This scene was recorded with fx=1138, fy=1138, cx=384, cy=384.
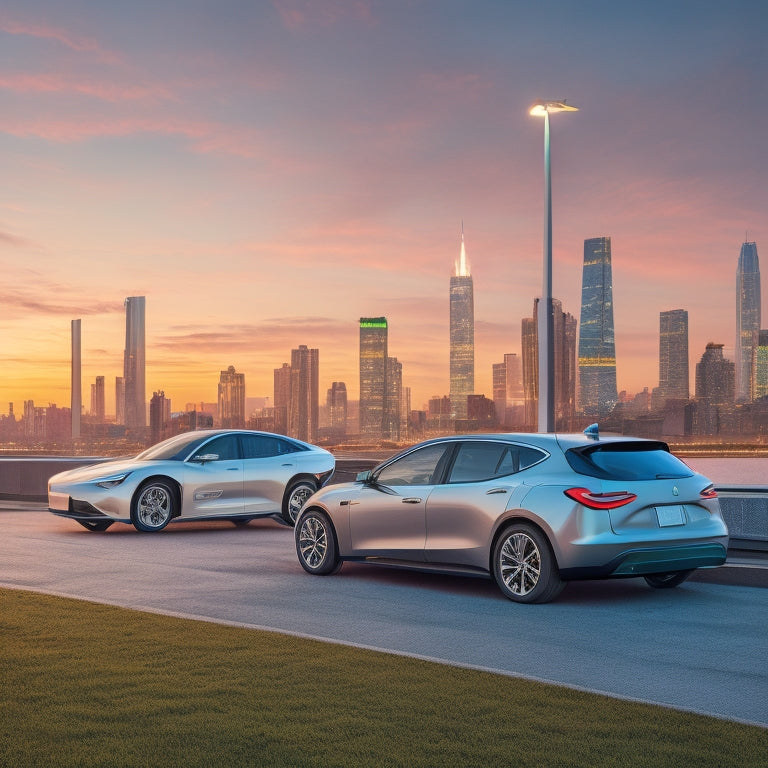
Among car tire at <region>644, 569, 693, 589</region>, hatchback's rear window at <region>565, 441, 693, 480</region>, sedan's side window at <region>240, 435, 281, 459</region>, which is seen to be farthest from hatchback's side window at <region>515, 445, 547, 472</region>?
sedan's side window at <region>240, 435, 281, 459</region>

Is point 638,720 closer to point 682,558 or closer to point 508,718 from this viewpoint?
point 508,718

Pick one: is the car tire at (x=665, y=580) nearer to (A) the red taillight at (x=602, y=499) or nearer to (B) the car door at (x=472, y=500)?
(A) the red taillight at (x=602, y=499)

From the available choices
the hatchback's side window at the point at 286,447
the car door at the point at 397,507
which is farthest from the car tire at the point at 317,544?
the hatchback's side window at the point at 286,447

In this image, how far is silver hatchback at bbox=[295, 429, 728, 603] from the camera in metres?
9.81

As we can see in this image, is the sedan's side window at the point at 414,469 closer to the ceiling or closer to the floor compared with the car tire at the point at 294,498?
closer to the ceiling

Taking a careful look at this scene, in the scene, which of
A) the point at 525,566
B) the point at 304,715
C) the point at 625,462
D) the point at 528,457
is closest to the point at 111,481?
the point at 528,457

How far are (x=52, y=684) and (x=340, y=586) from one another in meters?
4.81

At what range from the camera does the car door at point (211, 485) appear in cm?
1683

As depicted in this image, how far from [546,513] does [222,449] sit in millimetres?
8235

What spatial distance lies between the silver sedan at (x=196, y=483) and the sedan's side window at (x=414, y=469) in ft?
18.5

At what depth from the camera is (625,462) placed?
401 inches

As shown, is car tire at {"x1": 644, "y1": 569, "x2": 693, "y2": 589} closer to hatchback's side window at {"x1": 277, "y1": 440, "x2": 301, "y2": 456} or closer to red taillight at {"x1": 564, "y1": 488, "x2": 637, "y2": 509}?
red taillight at {"x1": 564, "y1": 488, "x2": 637, "y2": 509}

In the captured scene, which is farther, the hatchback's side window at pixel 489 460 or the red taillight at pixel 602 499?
the hatchback's side window at pixel 489 460

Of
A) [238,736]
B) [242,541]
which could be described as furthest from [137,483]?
[238,736]
